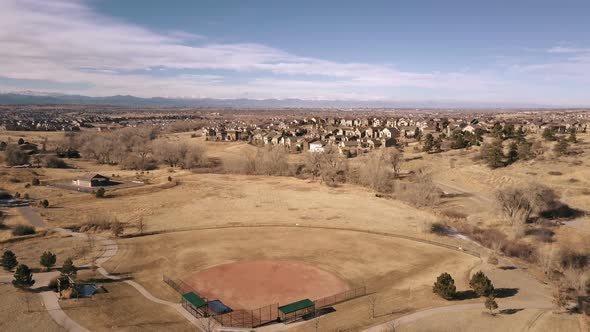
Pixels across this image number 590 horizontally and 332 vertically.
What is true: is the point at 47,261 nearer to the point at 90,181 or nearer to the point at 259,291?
the point at 259,291

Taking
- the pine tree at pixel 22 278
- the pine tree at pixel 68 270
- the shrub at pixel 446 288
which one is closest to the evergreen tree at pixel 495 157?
the shrub at pixel 446 288

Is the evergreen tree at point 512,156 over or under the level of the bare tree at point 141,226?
over

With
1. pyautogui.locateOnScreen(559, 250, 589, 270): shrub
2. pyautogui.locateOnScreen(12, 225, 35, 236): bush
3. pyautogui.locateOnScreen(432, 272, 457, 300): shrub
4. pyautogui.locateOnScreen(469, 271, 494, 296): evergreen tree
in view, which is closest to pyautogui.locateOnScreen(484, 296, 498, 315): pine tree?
pyautogui.locateOnScreen(469, 271, 494, 296): evergreen tree

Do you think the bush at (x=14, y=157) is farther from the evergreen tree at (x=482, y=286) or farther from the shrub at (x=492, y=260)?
the evergreen tree at (x=482, y=286)

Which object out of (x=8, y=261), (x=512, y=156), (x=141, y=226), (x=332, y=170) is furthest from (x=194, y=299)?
(x=512, y=156)

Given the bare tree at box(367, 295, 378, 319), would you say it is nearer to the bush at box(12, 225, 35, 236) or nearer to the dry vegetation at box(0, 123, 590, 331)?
the dry vegetation at box(0, 123, 590, 331)
